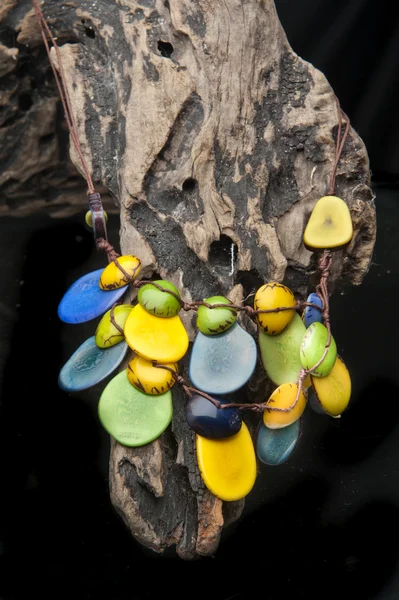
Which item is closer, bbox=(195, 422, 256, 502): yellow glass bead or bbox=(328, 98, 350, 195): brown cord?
bbox=(195, 422, 256, 502): yellow glass bead

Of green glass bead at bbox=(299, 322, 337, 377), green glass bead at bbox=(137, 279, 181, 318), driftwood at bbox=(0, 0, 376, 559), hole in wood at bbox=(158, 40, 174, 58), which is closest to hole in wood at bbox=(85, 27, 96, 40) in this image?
driftwood at bbox=(0, 0, 376, 559)

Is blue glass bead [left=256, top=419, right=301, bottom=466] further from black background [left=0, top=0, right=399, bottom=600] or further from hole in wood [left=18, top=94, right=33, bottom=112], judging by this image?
hole in wood [left=18, top=94, right=33, bottom=112]

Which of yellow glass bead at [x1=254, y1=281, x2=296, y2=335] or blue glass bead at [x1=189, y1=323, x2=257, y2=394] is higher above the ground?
yellow glass bead at [x1=254, y1=281, x2=296, y2=335]

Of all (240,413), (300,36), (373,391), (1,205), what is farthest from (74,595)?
(300,36)

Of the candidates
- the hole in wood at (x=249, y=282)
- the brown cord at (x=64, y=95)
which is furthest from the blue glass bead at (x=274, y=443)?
the brown cord at (x=64, y=95)

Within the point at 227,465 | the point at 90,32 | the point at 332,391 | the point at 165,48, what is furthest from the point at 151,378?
the point at 90,32

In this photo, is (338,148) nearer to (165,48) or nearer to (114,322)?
(165,48)

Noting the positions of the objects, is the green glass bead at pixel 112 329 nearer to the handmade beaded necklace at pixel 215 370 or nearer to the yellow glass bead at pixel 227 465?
the handmade beaded necklace at pixel 215 370
